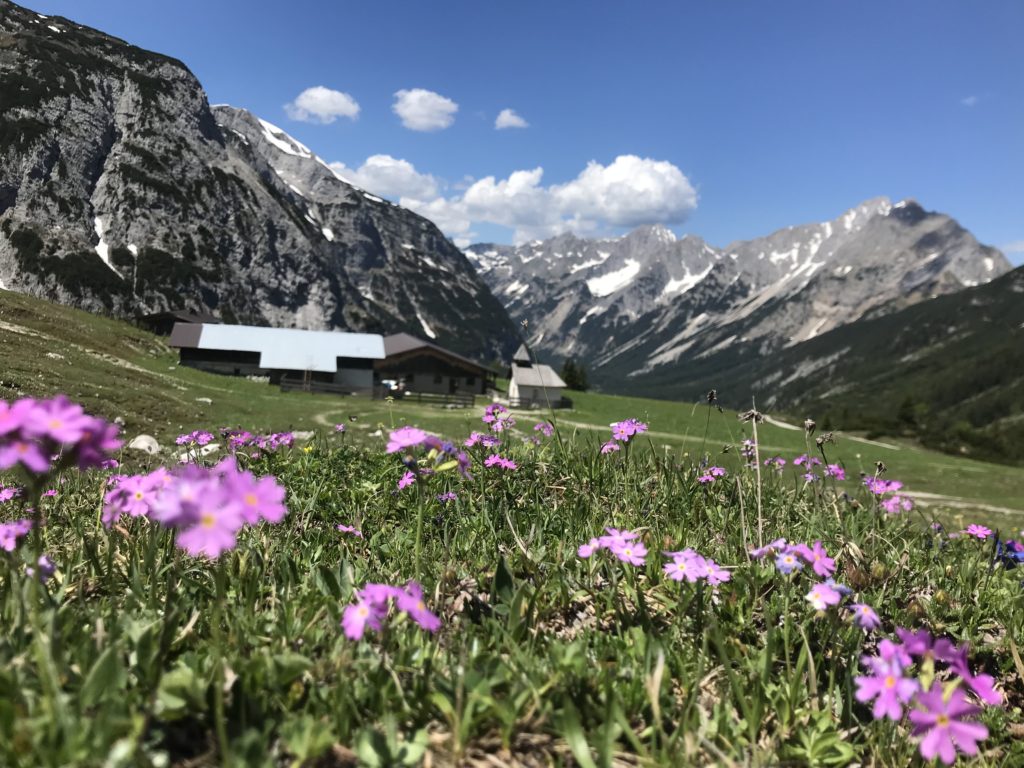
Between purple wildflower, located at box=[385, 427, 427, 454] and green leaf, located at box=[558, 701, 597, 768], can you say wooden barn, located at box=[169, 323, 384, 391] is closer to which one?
purple wildflower, located at box=[385, 427, 427, 454]

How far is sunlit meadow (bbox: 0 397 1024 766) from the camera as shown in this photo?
2133 millimetres

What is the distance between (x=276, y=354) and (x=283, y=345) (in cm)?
297

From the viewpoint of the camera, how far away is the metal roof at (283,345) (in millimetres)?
79000

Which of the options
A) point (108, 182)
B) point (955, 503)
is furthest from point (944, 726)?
point (108, 182)

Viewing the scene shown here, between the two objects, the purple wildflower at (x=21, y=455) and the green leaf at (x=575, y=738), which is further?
the green leaf at (x=575, y=738)

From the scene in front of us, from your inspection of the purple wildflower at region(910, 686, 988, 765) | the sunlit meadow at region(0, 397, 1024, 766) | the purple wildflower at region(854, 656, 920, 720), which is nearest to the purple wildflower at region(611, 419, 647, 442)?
the sunlit meadow at region(0, 397, 1024, 766)

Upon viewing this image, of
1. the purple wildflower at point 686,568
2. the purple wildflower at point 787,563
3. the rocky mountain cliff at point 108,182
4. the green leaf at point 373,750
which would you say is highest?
the rocky mountain cliff at point 108,182

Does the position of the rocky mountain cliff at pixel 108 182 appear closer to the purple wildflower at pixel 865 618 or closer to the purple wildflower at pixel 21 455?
the purple wildflower at pixel 21 455

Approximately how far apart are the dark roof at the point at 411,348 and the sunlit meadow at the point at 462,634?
3201 inches

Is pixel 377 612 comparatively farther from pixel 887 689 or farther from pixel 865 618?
pixel 865 618

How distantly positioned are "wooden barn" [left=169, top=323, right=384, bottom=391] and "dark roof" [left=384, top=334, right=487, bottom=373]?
2463 millimetres

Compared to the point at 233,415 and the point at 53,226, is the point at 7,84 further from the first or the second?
the point at 233,415

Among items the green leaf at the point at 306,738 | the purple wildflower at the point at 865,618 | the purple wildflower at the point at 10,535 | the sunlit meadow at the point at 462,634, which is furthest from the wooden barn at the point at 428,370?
the green leaf at the point at 306,738

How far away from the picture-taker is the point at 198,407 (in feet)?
109
